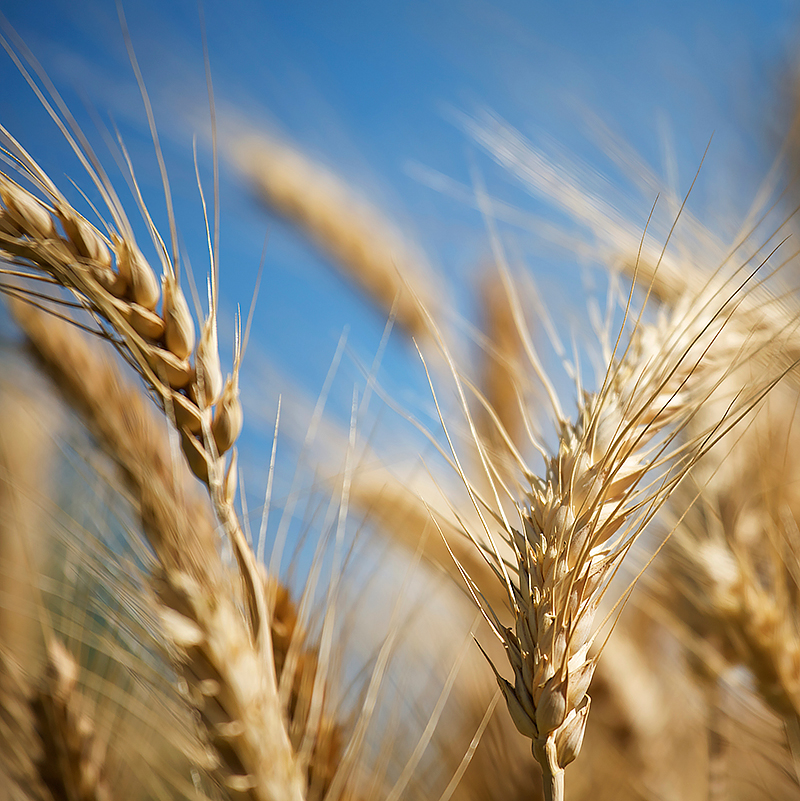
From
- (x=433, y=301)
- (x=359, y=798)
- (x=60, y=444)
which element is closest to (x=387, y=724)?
(x=359, y=798)

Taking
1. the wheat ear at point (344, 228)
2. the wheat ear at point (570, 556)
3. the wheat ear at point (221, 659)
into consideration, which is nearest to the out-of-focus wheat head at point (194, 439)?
the wheat ear at point (221, 659)

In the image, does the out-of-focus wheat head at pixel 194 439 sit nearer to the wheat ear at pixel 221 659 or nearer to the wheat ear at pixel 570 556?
the wheat ear at pixel 221 659

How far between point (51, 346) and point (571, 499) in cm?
80

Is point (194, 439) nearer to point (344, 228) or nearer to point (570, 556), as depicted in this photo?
point (570, 556)

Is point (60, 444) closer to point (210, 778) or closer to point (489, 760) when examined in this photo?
point (210, 778)

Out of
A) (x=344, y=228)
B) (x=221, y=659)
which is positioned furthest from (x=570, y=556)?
(x=344, y=228)

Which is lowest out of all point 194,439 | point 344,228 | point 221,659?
point 221,659

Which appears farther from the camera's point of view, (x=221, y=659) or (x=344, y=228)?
(x=344, y=228)

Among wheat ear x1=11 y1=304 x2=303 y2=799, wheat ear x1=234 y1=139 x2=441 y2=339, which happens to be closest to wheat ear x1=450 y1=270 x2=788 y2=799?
wheat ear x1=11 y1=304 x2=303 y2=799

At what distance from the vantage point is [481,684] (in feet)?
2.93

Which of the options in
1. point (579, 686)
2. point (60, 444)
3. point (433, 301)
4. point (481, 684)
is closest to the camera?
point (579, 686)

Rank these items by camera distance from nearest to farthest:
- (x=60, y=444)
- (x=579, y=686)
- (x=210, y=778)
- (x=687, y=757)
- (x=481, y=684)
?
(x=579, y=686) → (x=210, y=778) → (x=60, y=444) → (x=481, y=684) → (x=687, y=757)

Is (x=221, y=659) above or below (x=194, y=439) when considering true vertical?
below

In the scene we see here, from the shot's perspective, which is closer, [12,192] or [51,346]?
[12,192]
